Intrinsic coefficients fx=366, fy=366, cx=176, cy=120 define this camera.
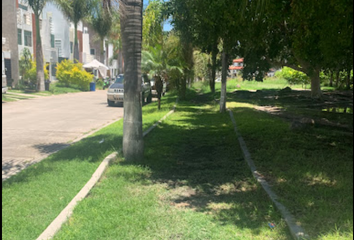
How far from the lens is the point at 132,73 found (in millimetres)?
7180

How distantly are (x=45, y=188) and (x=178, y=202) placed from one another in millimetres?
2177

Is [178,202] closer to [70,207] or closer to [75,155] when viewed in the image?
[70,207]

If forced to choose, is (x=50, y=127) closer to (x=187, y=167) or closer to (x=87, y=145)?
(x=87, y=145)

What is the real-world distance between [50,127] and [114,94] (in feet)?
25.6

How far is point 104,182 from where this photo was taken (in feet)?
19.6

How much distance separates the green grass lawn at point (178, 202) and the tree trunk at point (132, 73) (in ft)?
1.19


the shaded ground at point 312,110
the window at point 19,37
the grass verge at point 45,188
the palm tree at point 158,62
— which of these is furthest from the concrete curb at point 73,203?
the window at point 19,37

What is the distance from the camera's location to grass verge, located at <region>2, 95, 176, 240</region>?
4.54 meters

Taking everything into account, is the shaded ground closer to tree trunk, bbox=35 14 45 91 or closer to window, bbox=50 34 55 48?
tree trunk, bbox=35 14 45 91

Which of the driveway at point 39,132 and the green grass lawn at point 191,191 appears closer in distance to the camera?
the green grass lawn at point 191,191

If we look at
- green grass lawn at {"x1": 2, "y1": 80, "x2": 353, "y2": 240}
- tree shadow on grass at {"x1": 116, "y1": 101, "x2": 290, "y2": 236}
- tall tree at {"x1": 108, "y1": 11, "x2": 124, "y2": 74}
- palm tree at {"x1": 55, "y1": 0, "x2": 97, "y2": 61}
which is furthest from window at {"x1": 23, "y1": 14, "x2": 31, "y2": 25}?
green grass lawn at {"x1": 2, "y1": 80, "x2": 353, "y2": 240}

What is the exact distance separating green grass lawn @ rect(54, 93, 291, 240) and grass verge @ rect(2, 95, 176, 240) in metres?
0.39

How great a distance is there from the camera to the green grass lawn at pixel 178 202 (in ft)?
13.8

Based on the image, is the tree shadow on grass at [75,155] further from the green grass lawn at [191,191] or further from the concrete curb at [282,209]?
the concrete curb at [282,209]
